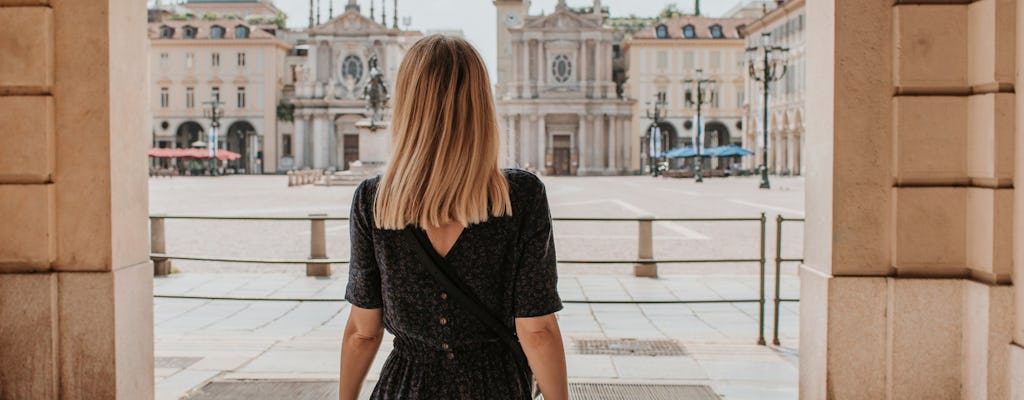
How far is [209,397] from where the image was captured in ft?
17.5

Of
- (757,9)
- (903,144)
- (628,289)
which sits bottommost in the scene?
(628,289)

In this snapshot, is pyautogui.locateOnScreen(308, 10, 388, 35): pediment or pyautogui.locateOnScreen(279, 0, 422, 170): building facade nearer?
pyautogui.locateOnScreen(279, 0, 422, 170): building facade

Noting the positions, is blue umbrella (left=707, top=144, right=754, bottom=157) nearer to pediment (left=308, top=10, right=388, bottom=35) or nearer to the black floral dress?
pediment (left=308, top=10, right=388, bottom=35)

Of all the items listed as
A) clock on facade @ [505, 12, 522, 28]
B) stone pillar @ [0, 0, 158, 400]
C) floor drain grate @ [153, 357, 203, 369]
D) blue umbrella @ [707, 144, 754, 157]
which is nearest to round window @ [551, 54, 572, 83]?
clock on facade @ [505, 12, 522, 28]

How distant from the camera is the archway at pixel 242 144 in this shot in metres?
79.6

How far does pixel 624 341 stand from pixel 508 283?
504 cm

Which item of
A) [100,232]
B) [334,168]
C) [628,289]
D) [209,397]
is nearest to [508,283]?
[100,232]

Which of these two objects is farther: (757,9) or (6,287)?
(757,9)

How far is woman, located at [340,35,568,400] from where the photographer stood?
86.9 inches

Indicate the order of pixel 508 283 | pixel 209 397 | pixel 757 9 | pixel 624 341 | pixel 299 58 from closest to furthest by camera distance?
pixel 508 283 < pixel 209 397 < pixel 624 341 < pixel 299 58 < pixel 757 9

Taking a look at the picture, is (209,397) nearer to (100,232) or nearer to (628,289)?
(100,232)

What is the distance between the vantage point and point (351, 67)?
267 feet

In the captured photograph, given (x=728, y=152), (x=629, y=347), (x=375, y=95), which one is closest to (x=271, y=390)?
(x=629, y=347)

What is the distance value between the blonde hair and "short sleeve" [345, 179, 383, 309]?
93mm
